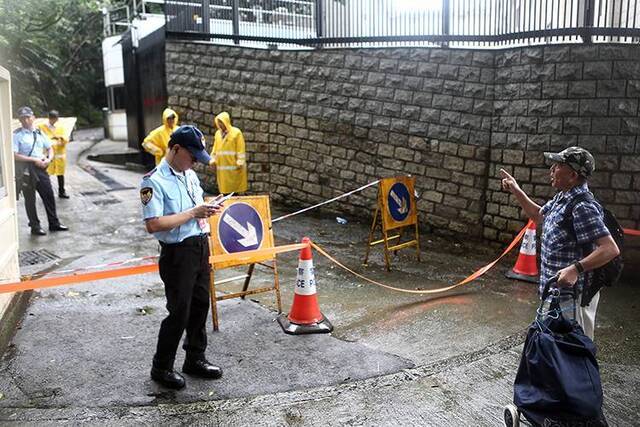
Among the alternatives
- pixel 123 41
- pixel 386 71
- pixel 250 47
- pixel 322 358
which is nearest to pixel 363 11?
pixel 386 71

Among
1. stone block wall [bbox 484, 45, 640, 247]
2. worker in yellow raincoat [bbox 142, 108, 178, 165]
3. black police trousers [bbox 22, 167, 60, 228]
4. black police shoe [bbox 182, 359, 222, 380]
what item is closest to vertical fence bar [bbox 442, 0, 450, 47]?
stone block wall [bbox 484, 45, 640, 247]

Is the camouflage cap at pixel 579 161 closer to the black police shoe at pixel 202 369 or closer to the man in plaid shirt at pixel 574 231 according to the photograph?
the man in plaid shirt at pixel 574 231

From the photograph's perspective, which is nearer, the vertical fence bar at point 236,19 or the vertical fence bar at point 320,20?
the vertical fence bar at point 320,20

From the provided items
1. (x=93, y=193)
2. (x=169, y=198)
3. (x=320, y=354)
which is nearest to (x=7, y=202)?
(x=169, y=198)

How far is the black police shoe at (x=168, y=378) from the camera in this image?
409 centimetres

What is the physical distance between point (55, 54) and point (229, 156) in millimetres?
23920

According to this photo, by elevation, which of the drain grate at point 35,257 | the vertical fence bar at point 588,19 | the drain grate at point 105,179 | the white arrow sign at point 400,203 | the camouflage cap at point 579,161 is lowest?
the drain grate at point 105,179

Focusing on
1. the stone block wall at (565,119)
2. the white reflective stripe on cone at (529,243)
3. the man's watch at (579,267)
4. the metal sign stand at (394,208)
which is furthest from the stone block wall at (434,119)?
the man's watch at (579,267)

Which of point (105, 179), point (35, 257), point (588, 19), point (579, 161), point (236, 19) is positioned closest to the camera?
point (579, 161)

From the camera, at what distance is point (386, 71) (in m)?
9.30

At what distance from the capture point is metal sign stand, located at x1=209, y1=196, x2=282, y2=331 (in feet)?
17.5

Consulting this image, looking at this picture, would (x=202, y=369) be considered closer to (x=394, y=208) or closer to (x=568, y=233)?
(x=568, y=233)

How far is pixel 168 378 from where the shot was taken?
4102 mm

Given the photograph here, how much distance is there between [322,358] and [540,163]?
15.2 feet
